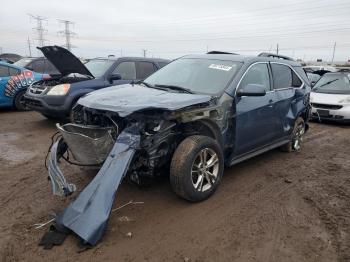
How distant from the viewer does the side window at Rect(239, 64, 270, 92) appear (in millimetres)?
5090

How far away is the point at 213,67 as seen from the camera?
521 centimetres

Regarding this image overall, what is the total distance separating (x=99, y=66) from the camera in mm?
8906

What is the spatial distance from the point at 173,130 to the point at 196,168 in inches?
21.3

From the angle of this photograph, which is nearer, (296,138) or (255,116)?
(255,116)

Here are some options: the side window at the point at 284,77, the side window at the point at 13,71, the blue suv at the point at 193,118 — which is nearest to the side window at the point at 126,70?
the blue suv at the point at 193,118

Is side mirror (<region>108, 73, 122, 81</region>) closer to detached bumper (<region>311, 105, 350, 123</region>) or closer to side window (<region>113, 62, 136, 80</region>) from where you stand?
side window (<region>113, 62, 136, 80</region>)

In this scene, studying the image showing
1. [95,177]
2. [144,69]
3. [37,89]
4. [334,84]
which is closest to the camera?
[95,177]

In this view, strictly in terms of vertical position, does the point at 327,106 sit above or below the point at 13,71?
below

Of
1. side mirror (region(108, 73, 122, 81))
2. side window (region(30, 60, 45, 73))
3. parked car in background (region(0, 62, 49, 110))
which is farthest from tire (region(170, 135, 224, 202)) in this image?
side window (region(30, 60, 45, 73))

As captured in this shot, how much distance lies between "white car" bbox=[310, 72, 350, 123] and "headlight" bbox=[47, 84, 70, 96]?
279 inches

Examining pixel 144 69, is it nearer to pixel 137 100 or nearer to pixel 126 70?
pixel 126 70

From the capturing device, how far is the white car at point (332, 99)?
1005 centimetres

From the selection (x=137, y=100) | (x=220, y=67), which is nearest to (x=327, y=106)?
(x=220, y=67)

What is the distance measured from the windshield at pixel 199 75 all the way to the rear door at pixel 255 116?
0.86ft
